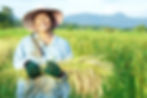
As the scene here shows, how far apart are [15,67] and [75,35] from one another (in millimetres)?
430

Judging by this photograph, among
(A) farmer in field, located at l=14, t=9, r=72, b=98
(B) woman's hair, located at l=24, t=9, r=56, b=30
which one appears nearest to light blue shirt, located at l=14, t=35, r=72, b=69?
(A) farmer in field, located at l=14, t=9, r=72, b=98

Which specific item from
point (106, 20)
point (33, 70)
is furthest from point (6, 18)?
point (106, 20)

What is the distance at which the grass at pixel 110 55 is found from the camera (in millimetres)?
2436

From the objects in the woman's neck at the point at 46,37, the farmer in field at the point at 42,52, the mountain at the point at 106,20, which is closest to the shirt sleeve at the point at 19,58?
the farmer in field at the point at 42,52

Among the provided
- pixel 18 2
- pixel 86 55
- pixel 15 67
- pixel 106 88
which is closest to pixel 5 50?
pixel 15 67

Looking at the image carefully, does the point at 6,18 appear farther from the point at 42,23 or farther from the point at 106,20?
the point at 106,20

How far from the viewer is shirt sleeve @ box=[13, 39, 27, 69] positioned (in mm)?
2420

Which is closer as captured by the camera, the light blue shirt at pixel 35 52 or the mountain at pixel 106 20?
the light blue shirt at pixel 35 52

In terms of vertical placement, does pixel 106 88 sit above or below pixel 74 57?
below

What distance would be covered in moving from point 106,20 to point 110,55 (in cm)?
25

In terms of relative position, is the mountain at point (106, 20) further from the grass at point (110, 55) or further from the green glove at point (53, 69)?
the green glove at point (53, 69)

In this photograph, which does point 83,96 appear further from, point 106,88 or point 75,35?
point 75,35

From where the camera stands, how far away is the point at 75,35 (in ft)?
8.21

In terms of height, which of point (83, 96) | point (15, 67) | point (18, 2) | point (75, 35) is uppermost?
point (18, 2)
